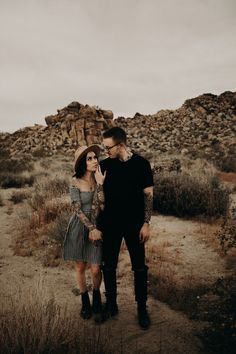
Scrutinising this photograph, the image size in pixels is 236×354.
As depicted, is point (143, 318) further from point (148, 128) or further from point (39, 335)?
point (148, 128)

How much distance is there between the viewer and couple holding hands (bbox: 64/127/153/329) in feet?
11.5

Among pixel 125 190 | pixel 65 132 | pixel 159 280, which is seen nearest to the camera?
pixel 125 190

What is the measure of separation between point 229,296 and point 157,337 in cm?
89

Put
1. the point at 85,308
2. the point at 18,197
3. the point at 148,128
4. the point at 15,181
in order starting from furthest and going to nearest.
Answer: the point at 148,128 < the point at 15,181 < the point at 18,197 < the point at 85,308

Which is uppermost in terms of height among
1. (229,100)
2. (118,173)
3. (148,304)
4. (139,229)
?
(229,100)

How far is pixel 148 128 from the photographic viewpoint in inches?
1323

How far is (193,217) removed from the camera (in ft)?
23.8

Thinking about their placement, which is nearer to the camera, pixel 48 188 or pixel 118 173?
pixel 118 173

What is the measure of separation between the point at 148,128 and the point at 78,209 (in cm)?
3066

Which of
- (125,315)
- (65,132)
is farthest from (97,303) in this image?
(65,132)

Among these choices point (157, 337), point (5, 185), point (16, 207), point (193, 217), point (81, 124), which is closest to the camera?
point (157, 337)

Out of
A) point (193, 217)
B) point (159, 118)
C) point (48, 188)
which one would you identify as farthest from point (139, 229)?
point (159, 118)

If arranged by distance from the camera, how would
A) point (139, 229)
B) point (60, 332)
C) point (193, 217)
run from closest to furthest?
point (60, 332) → point (139, 229) → point (193, 217)

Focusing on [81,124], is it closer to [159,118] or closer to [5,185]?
[159,118]
